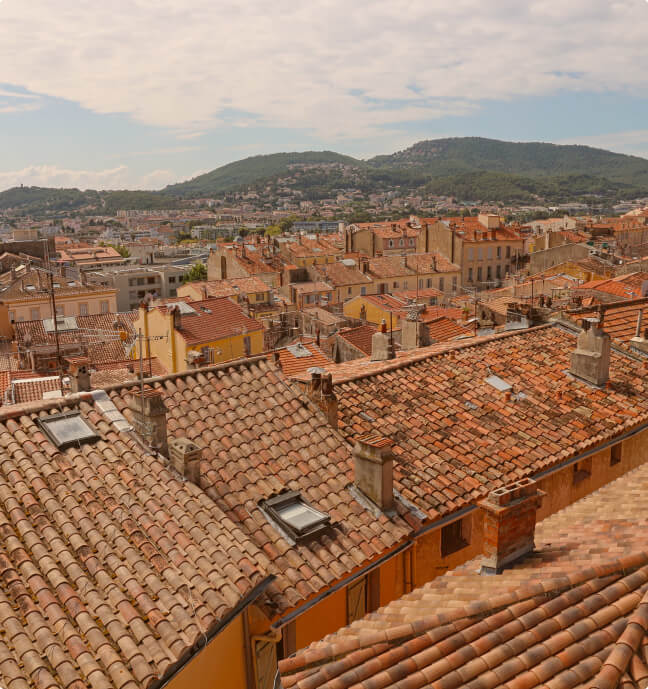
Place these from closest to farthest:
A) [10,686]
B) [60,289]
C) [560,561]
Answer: [10,686] → [560,561] → [60,289]

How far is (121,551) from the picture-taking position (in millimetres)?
7086

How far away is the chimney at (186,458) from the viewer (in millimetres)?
8789

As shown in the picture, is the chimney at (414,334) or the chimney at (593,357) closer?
the chimney at (593,357)

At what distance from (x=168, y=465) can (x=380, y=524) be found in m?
3.14

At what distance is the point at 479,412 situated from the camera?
12914mm

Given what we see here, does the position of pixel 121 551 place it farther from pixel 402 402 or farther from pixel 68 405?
pixel 402 402

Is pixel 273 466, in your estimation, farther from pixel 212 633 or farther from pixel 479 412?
pixel 479 412

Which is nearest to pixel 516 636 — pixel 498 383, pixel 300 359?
pixel 498 383

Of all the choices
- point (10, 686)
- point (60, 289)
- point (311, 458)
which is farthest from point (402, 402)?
point (60, 289)

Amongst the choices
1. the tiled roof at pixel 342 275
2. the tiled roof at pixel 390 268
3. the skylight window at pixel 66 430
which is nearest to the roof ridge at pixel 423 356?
the skylight window at pixel 66 430

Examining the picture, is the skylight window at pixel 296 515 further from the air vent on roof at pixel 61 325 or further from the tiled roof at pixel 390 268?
the tiled roof at pixel 390 268

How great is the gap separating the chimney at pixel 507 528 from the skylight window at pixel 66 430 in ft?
17.2

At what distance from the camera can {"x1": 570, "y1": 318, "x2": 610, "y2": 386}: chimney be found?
47.0ft

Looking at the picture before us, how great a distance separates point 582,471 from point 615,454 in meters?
1.15
